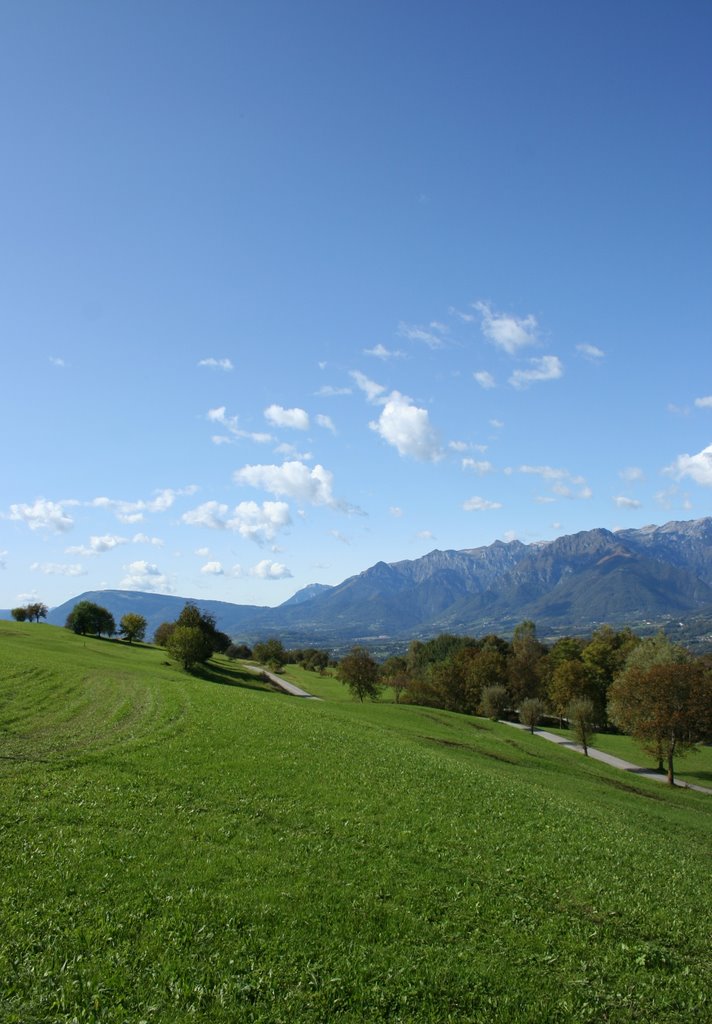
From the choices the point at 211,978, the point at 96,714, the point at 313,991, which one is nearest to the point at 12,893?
the point at 211,978

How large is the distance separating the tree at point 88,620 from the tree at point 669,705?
114 m

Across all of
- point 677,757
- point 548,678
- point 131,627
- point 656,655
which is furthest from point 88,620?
point 677,757

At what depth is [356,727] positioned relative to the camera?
4681 cm

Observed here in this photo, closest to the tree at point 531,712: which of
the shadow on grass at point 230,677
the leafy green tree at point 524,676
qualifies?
the leafy green tree at point 524,676

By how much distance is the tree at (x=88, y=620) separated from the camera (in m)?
135

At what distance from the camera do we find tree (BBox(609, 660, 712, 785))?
65.3 metres

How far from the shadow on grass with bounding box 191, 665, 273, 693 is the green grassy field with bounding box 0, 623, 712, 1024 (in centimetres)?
6737

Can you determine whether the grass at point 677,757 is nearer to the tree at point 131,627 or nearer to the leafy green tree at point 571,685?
the leafy green tree at point 571,685

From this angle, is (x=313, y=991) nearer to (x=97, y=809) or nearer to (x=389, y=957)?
(x=389, y=957)

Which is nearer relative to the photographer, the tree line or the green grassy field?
the green grassy field

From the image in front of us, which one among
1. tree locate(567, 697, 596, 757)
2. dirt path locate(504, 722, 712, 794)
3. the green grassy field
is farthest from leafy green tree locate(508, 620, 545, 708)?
the green grassy field

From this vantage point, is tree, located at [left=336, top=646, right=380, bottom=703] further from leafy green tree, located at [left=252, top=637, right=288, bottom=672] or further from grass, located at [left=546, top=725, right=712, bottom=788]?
leafy green tree, located at [left=252, top=637, right=288, bottom=672]

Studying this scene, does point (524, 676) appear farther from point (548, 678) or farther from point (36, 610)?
point (36, 610)

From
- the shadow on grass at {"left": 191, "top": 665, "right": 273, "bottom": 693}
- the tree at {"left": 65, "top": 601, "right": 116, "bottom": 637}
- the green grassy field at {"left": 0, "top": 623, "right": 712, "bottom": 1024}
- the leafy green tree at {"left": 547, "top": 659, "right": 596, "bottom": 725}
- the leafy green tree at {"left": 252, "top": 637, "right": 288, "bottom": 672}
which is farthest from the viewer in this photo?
the leafy green tree at {"left": 252, "top": 637, "right": 288, "bottom": 672}
